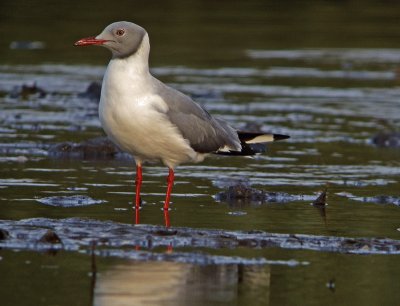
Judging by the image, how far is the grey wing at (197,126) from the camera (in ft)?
A: 31.8

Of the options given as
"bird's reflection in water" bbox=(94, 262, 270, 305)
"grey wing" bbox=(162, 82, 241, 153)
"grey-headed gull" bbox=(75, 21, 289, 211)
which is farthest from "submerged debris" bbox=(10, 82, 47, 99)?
"bird's reflection in water" bbox=(94, 262, 270, 305)

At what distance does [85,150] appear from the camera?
40.7 feet

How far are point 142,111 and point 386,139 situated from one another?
16.4ft

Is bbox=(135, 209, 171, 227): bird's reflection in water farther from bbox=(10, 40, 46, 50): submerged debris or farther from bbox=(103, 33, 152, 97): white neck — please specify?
bbox=(10, 40, 46, 50): submerged debris

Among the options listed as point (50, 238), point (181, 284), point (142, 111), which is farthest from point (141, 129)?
point (181, 284)

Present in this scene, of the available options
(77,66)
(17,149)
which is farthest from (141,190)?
(77,66)

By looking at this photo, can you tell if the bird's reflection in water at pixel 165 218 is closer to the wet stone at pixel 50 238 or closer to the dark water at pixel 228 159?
the dark water at pixel 228 159

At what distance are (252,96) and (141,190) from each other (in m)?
7.18

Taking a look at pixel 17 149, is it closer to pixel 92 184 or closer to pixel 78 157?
pixel 78 157

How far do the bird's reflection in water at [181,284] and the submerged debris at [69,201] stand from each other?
7.55ft

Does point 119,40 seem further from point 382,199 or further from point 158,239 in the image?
point 382,199

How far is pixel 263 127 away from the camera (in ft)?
47.4

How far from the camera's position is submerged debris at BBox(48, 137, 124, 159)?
12308mm

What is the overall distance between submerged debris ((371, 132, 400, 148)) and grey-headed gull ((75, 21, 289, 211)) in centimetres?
392
